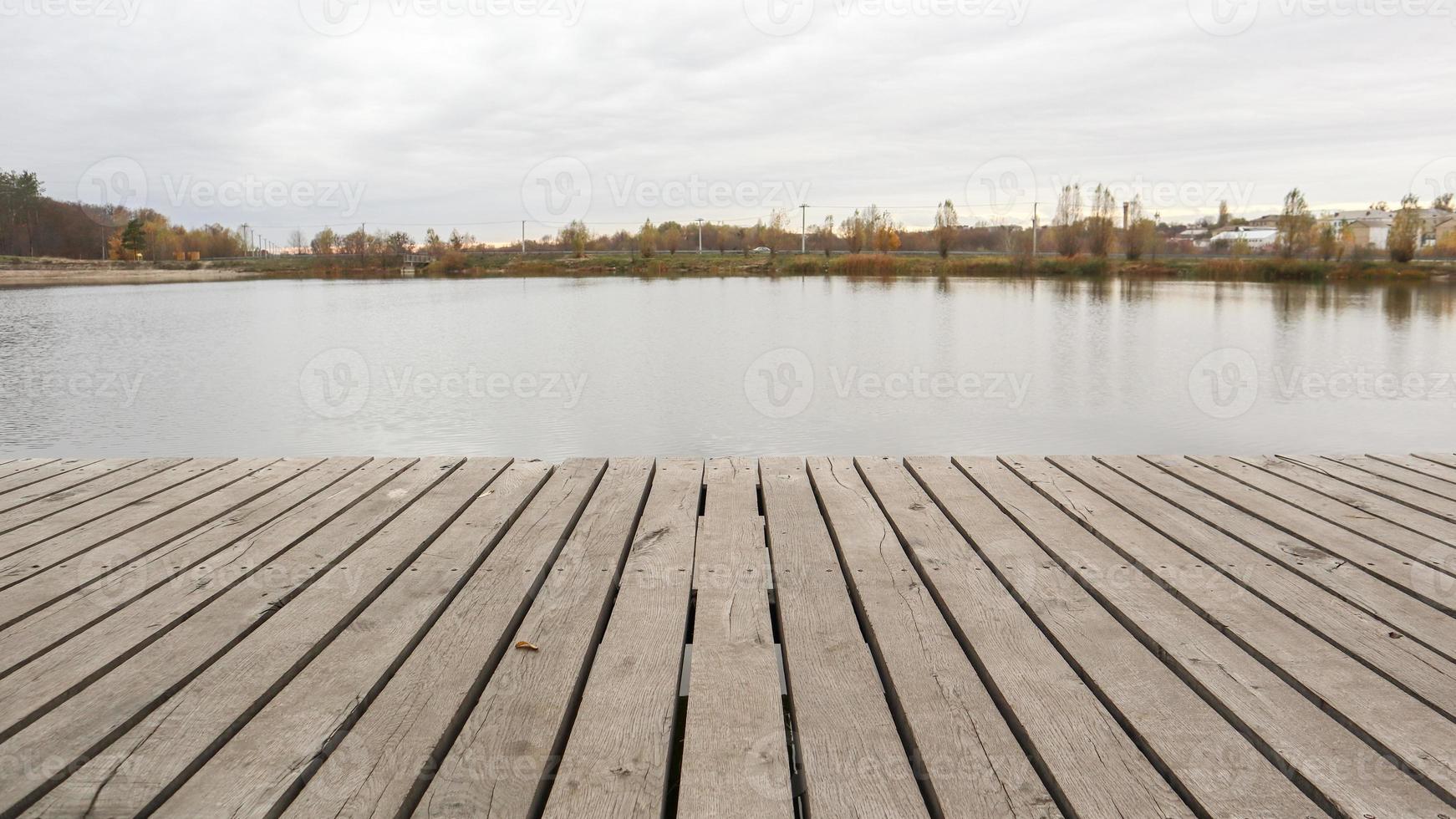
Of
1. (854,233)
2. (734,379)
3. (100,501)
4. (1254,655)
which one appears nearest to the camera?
(1254,655)

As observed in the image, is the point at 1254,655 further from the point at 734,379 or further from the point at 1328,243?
the point at 1328,243

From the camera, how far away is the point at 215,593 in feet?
→ 6.48

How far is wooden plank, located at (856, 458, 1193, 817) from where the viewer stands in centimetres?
122

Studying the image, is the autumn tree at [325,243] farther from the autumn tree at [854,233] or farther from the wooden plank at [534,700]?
the wooden plank at [534,700]

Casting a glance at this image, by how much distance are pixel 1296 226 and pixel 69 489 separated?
3384cm

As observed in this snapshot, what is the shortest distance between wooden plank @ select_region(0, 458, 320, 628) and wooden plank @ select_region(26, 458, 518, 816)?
552mm

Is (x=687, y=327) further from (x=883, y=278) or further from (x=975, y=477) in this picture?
(x=883, y=278)

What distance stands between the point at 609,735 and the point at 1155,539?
167cm

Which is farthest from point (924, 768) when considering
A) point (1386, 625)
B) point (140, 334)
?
point (140, 334)

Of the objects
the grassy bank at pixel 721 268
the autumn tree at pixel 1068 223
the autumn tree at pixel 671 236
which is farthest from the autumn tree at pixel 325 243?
the autumn tree at pixel 1068 223

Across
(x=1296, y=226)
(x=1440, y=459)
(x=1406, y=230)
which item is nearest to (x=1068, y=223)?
(x=1296, y=226)

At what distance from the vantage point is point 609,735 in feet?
4.53

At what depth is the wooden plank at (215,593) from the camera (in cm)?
154

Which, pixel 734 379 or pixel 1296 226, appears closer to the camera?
pixel 734 379
